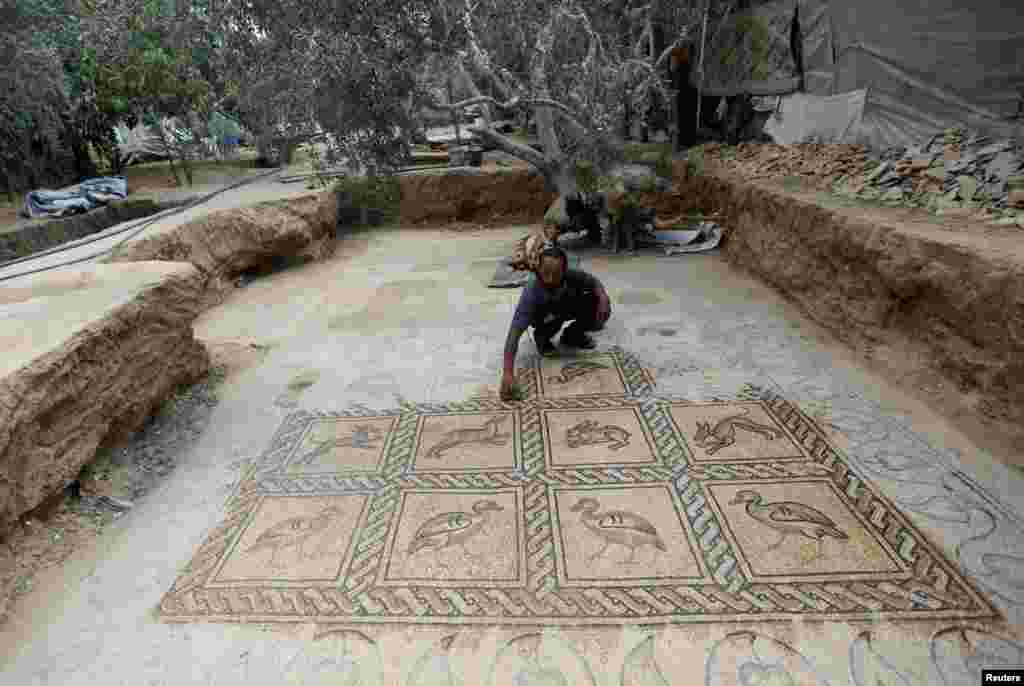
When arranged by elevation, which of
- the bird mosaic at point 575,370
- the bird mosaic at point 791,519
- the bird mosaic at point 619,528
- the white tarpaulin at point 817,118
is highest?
the white tarpaulin at point 817,118

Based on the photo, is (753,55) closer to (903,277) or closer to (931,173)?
(931,173)

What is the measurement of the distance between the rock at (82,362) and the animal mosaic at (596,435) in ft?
7.07

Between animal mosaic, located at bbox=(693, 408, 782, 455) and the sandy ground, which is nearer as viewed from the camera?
the sandy ground

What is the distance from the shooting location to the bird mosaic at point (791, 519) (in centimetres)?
203

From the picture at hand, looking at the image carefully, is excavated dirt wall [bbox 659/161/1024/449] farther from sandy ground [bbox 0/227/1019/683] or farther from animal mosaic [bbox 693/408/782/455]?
animal mosaic [bbox 693/408/782/455]

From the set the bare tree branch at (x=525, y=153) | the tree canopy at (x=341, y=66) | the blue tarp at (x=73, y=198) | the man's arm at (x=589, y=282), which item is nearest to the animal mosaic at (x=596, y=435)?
the man's arm at (x=589, y=282)

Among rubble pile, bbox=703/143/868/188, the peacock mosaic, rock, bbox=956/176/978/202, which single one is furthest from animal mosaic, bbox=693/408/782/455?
rubble pile, bbox=703/143/868/188

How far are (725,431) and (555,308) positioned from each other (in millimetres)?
1157

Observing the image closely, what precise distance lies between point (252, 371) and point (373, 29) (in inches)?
89.0

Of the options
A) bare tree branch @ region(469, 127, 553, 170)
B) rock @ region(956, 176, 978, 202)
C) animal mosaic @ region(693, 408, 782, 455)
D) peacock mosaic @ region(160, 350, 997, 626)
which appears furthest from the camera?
bare tree branch @ region(469, 127, 553, 170)

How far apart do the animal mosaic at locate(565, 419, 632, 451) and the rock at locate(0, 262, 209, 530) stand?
215cm

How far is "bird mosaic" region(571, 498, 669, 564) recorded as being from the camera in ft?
6.70

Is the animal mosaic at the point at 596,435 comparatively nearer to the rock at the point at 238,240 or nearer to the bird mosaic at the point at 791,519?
the bird mosaic at the point at 791,519

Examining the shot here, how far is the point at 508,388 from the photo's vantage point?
302cm
